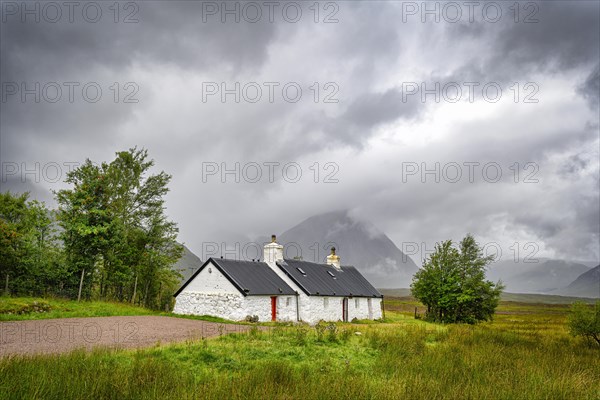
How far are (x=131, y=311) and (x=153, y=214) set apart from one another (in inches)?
510

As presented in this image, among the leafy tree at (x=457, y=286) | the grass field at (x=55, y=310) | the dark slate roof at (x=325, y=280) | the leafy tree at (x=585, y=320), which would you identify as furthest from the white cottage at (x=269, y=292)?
the leafy tree at (x=585, y=320)

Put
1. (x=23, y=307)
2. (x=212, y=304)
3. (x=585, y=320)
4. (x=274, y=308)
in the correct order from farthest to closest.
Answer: (x=274, y=308) < (x=212, y=304) < (x=23, y=307) < (x=585, y=320)

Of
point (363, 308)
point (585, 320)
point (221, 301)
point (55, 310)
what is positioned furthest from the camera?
point (363, 308)

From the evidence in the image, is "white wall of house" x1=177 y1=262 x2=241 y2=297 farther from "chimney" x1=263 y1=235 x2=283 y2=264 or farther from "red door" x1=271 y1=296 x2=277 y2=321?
"chimney" x1=263 y1=235 x2=283 y2=264

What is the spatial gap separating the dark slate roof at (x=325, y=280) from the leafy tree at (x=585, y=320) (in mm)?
19128

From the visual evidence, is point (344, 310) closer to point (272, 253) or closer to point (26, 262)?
point (272, 253)

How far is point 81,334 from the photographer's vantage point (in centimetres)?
1858

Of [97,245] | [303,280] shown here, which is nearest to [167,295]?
[97,245]

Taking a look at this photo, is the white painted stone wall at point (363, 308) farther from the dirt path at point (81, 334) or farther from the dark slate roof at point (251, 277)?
the dirt path at point (81, 334)

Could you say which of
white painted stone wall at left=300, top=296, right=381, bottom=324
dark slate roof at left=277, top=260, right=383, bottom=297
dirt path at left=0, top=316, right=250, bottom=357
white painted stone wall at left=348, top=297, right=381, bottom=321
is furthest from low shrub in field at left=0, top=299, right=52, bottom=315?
white painted stone wall at left=348, top=297, right=381, bottom=321

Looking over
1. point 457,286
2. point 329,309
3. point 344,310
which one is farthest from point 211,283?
point 457,286

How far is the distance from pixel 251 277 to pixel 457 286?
20125 millimetres

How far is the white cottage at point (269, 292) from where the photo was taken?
105 feet

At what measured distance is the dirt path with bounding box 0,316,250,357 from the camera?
14953 millimetres
